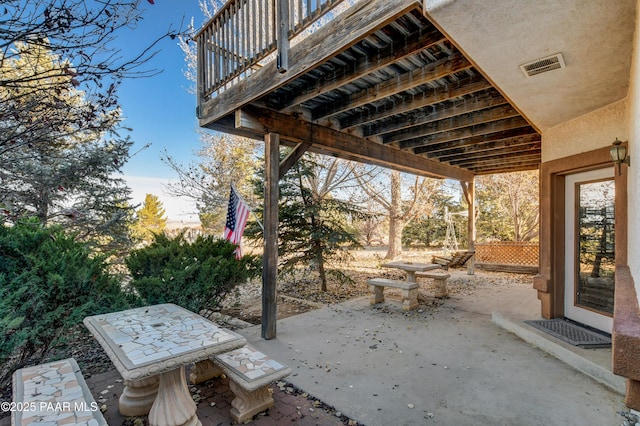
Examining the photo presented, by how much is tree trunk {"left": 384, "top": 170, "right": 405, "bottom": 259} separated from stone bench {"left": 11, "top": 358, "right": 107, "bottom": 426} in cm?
974

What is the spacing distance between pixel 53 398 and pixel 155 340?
1.97 feet

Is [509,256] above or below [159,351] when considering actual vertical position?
below

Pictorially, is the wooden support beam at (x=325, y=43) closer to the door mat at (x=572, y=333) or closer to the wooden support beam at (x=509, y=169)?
the door mat at (x=572, y=333)

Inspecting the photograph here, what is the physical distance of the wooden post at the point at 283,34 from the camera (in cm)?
279

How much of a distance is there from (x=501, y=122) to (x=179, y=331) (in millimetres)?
4834

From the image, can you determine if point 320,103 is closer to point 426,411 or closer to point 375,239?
point 426,411

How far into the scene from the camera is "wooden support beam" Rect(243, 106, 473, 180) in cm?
386

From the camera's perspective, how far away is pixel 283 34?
2.80 meters

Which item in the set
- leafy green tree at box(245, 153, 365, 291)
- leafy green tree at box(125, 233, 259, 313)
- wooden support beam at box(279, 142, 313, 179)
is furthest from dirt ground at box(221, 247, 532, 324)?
wooden support beam at box(279, 142, 313, 179)

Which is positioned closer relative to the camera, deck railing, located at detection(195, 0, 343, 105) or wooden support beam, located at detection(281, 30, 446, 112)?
wooden support beam, located at detection(281, 30, 446, 112)

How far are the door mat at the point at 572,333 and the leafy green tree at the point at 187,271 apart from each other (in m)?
3.73

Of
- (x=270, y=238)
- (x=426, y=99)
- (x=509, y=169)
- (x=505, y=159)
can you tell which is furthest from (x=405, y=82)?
(x=509, y=169)

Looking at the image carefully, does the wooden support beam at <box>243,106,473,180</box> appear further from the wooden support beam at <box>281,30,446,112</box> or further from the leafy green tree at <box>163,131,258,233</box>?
the leafy green tree at <box>163,131,258,233</box>

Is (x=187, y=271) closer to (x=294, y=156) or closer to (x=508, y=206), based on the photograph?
(x=294, y=156)
